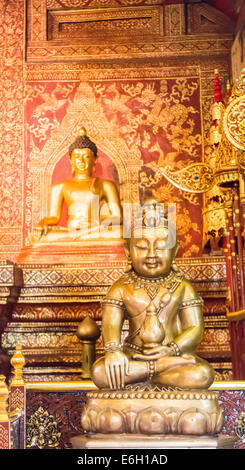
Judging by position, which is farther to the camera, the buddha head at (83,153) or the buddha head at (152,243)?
the buddha head at (83,153)

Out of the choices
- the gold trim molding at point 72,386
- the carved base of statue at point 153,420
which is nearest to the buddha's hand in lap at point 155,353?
the carved base of statue at point 153,420

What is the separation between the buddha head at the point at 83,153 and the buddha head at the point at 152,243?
3232mm

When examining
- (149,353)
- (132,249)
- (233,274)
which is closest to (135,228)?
(132,249)

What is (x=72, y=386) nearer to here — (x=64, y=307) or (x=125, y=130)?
(x=64, y=307)

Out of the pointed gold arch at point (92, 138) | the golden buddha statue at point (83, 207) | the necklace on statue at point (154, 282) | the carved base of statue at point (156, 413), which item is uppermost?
Result: the pointed gold arch at point (92, 138)

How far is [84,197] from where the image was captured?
556 cm

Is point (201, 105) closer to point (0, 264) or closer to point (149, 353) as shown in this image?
point (0, 264)

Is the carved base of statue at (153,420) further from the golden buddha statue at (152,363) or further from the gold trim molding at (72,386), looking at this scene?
the gold trim molding at (72,386)

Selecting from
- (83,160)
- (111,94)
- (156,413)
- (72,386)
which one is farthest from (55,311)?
(111,94)

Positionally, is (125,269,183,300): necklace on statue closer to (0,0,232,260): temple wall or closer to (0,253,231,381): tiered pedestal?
(0,253,231,381): tiered pedestal

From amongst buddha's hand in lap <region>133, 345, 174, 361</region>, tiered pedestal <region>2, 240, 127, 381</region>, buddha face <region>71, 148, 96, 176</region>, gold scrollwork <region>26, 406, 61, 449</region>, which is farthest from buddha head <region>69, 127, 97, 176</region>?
buddha's hand in lap <region>133, 345, 174, 361</region>

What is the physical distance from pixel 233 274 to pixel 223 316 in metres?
0.44

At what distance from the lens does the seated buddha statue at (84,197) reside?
5.43 meters

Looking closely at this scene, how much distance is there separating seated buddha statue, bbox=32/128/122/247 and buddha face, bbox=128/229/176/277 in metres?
2.93
